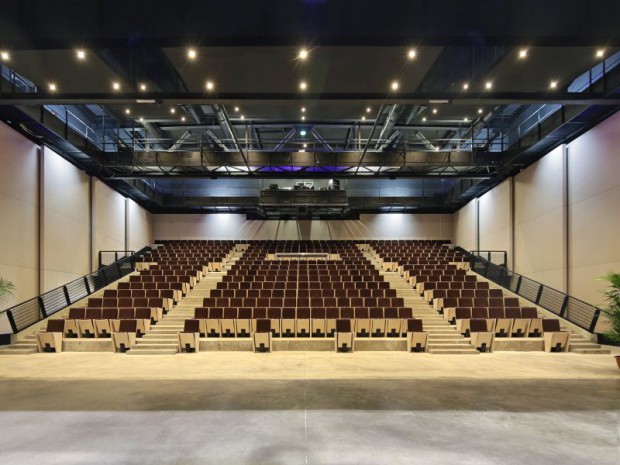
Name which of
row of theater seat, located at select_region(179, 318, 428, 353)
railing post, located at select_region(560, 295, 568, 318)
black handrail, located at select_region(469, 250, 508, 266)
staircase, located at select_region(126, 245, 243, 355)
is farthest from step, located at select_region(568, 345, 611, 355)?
staircase, located at select_region(126, 245, 243, 355)

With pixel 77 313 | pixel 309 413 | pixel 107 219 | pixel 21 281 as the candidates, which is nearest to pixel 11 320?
pixel 21 281

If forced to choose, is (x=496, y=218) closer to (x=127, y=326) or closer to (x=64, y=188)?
(x=127, y=326)

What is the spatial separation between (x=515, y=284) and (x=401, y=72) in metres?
10.3

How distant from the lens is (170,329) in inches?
409

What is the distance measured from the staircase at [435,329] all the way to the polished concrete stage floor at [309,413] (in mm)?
1754

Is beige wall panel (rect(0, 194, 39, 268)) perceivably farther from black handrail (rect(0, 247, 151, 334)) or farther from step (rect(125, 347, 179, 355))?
step (rect(125, 347, 179, 355))

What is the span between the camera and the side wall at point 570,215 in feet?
32.8

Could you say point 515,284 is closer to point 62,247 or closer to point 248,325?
point 248,325

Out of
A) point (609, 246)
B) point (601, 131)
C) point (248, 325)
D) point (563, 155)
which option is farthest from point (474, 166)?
point (248, 325)

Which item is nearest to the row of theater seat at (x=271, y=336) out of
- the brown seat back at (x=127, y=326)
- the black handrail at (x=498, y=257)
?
the brown seat back at (x=127, y=326)

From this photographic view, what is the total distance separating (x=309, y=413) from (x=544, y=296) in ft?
33.7

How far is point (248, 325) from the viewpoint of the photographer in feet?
32.6

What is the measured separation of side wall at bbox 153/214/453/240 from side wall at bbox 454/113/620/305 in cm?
628

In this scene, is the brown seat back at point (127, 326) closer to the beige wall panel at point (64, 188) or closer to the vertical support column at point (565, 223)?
the beige wall panel at point (64, 188)
